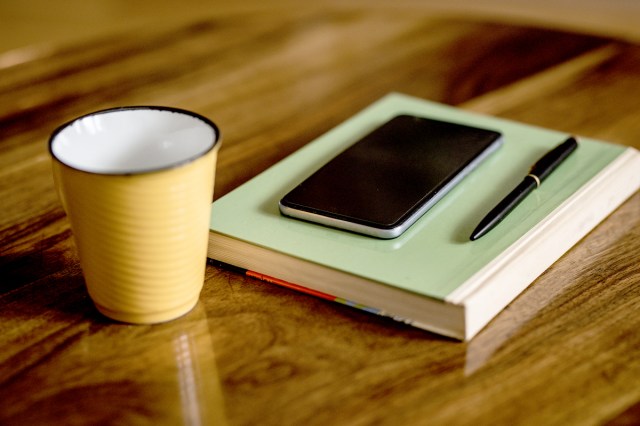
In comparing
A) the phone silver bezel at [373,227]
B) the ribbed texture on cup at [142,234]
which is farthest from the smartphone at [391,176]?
the ribbed texture on cup at [142,234]

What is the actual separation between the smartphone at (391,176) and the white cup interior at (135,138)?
90mm

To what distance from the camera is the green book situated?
0.48 metres

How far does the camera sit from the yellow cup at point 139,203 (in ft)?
1.44

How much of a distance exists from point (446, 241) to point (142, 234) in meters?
0.20

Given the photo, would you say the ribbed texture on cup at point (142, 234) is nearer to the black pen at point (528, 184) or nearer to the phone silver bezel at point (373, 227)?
the phone silver bezel at point (373, 227)

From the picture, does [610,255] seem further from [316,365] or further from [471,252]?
[316,365]

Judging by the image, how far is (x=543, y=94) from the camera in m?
0.86

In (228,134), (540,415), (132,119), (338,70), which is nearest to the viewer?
(540,415)

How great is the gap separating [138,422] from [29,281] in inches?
7.3

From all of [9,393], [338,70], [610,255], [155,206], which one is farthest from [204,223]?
[338,70]

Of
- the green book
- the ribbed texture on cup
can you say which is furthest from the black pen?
the ribbed texture on cup

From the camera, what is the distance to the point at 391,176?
1.92 ft

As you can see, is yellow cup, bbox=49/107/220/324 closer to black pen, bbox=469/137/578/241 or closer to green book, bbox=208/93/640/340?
green book, bbox=208/93/640/340

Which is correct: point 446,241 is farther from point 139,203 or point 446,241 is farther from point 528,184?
point 139,203
